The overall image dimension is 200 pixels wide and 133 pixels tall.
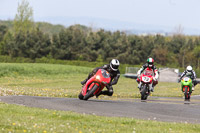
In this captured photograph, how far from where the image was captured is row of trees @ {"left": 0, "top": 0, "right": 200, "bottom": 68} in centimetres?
8694

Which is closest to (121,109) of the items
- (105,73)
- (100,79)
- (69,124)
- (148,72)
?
(100,79)

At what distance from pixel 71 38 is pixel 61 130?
84.3 metres

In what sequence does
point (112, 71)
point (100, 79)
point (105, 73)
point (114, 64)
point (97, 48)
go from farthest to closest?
point (97, 48), point (112, 71), point (114, 64), point (105, 73), point (100, 79)

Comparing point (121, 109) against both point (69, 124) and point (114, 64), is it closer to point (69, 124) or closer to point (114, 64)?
point (114, 64)

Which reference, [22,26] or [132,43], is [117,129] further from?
[22,26]

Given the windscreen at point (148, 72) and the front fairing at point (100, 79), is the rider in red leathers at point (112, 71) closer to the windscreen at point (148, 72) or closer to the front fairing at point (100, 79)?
the front fairing at point (100, 79)

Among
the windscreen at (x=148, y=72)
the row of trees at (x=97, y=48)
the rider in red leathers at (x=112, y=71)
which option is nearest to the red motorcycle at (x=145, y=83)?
the windscreen at (x=148, y=72)

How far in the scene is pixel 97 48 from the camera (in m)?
93.6

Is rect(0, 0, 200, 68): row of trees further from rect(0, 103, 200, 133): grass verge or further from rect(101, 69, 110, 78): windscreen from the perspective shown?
rect(0, 103, 200, 133): grass verge

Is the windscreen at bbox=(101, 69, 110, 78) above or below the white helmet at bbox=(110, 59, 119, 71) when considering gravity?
below

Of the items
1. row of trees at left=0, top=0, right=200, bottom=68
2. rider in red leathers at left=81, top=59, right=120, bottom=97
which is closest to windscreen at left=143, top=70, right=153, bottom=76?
rider in red leathers at left=81, top=59, right=120, bottom=97

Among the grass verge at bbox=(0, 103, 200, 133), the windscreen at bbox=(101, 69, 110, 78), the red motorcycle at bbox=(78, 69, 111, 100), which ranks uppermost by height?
the windscreen at bbox=(101, 69, 110, 78)

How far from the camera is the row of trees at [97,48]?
285ft

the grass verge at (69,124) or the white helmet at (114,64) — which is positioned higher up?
the white helmet at (114,64)
